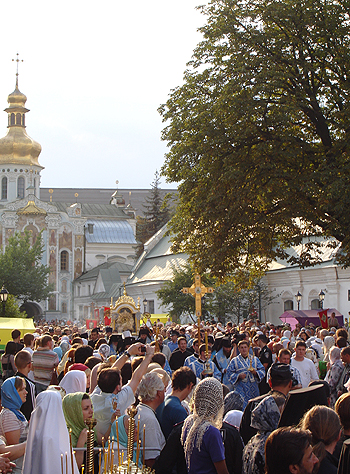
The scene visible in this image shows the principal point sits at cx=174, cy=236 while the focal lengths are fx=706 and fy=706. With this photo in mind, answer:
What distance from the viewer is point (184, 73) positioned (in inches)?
913

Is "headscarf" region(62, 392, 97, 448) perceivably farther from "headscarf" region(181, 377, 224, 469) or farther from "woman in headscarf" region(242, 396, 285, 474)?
"woman in headscarf" region(242, 396, 285, 474)

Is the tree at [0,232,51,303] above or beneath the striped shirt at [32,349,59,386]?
above

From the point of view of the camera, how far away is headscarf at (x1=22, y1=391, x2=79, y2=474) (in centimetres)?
452

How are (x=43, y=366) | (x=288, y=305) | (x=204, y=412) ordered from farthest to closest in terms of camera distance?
(x=288, y=305) < (x=43, y=366) < (x=204, y=412)

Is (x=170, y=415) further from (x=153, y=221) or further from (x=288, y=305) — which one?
(x=153, y=221)

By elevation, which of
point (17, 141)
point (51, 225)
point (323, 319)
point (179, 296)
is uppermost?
point (17, 141)

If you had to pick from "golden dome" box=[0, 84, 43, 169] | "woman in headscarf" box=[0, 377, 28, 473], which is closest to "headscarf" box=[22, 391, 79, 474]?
"woman in headscarf" box=[0, 377, 28, 473]

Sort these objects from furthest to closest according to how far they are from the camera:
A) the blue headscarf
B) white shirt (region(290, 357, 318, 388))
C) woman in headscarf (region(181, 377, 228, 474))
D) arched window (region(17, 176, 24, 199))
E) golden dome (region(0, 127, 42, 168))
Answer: arched window (region(17, 176, 24, 199)), golden dome (region(0, 127, 42, 168)), white shirt (region(290, 357, 318, 388)), the blue headscarf, woman in headscarf (region(181, 377, 228, 474))

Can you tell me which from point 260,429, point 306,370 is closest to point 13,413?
point 260,429

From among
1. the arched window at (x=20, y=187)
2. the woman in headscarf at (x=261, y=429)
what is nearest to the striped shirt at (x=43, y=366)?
the woman in headscarf at (x=261, y=429)

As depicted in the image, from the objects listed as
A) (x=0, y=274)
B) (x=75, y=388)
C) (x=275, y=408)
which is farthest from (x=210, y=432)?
(x=0, y=274)

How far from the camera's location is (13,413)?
21.5 feet

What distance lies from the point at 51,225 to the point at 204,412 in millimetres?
73036

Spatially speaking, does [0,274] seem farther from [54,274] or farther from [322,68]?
[322,68]
